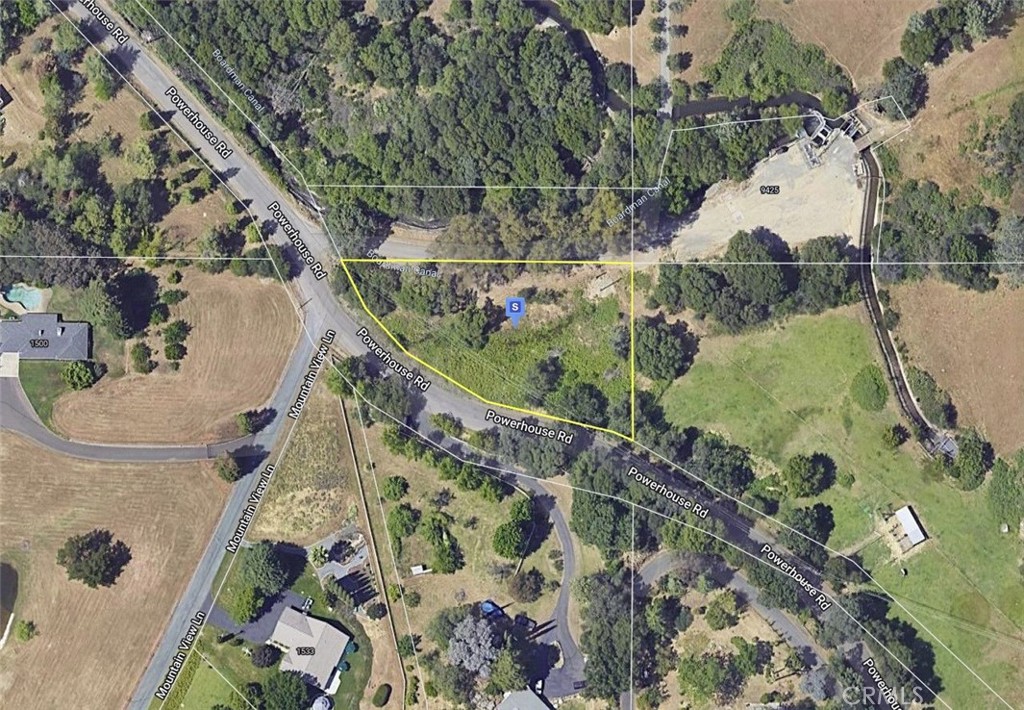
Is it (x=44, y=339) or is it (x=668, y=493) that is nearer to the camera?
(x=668, y=493)

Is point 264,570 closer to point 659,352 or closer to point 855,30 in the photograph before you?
point 659,352

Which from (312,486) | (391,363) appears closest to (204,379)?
(312,486)

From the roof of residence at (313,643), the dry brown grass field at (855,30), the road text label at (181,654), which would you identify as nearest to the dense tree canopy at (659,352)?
the dry brown grass field at (855,30)

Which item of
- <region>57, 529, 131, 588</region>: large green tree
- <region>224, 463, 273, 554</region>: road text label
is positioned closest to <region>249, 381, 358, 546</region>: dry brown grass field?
<region>224, 463, 273, 554</region>: road text label

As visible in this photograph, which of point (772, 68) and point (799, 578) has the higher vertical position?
point (772, 68)

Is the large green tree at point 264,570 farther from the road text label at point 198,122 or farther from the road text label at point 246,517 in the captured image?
the road text label at point 198,122

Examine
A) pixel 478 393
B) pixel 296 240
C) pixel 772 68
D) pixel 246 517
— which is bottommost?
pixel 246 517

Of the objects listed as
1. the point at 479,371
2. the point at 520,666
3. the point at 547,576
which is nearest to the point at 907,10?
the point at 479,371
